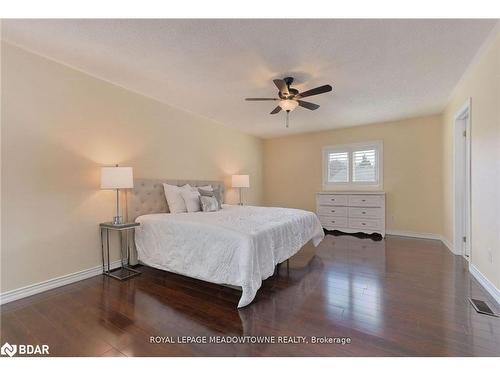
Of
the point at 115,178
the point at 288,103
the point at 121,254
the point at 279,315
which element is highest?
the point at 288,103

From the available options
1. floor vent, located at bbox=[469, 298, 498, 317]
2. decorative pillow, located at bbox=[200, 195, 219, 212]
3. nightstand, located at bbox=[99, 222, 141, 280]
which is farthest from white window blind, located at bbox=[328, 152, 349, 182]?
nightstand, located at bbox=[99, 222, 141, 280]

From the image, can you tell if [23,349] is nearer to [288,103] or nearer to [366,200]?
[288,103]

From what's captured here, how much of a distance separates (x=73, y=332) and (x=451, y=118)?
17.7ft

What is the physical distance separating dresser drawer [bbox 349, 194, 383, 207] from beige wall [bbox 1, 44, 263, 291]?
13.0ft

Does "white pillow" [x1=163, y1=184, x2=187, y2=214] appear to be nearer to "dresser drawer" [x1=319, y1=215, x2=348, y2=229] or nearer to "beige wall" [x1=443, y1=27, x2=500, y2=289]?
"dresser drawer" [x1=319, y1=215, x2=348, y2=229]

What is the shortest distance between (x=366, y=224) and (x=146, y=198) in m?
Result: 4.31

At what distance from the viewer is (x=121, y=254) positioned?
10.3ft

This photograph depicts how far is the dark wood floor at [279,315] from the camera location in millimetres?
1561

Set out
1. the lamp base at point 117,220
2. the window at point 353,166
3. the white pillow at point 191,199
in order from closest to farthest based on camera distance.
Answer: the lamp base at point 117,220 < the white pillow at point 191,199 < the window at point 353,166

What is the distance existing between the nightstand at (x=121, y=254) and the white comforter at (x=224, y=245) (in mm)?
182

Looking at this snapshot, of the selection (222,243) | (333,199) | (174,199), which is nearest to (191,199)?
(174,199)

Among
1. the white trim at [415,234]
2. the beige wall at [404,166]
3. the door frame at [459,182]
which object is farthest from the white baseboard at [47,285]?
the white trim at [415,234]

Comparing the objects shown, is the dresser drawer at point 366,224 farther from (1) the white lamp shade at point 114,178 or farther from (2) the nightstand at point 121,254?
(1) the white lamp shade at point 114,178
